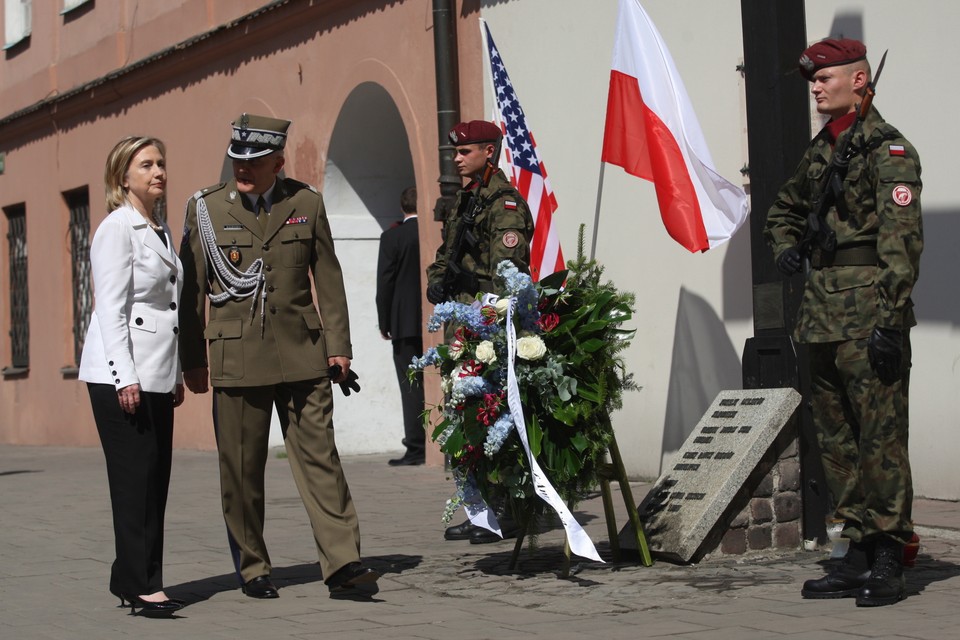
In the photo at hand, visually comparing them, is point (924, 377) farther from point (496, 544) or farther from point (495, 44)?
point (495, 44)

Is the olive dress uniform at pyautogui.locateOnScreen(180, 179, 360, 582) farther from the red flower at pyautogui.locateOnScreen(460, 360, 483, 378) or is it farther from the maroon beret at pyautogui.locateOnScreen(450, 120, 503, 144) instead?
the maroon beret at pyautogui.locateOnScreen(450, 120, 503, 144)

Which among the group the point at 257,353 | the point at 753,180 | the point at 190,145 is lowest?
the point at 257,353

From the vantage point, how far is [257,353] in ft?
21.2

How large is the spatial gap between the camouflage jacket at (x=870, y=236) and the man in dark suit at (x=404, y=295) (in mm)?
6660

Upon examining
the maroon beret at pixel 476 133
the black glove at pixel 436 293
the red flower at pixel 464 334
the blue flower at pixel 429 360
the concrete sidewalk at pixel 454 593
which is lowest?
the concrete sidewalk at pixel 454 593

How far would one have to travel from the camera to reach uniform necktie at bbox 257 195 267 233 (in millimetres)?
6570

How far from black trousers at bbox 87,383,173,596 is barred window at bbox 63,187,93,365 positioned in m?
13.0

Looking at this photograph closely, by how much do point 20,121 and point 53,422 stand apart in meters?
4.14

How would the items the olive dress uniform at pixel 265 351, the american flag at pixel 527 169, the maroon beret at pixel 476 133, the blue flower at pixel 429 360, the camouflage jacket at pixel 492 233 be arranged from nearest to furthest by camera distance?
the olive dress uniform at pixel 265 351
the blue flower at pixel 429 360
the camouflage jacket at pixel 492 233
the maroon beret at pixel 476 133
the american flag at pixel 527 169

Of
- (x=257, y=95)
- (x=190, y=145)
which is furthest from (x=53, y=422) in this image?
(x=257, y=95)

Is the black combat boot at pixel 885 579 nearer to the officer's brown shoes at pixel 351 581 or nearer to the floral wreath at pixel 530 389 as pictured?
the floral wreath at pixel 530 389

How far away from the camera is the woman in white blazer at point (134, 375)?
6.19 meters

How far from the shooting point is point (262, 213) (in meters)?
6.59

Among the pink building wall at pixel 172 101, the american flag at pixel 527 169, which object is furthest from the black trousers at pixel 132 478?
the pink building wall at pixel 172 101
